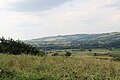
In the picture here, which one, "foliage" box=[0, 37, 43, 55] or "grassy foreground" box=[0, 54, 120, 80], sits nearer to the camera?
"grassy foreground" box=[0, 54, 120, 80]

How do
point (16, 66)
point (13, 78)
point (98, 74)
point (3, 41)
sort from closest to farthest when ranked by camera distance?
point (13, 78) < point (98, 74) < point (16, 66) < point (3, 41)

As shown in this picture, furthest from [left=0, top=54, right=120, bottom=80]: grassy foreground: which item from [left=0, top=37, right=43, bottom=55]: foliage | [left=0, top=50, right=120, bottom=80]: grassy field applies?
[left=0, top=37, right=43, bottom=55]: foliage

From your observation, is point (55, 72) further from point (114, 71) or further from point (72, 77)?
point (114, 71)

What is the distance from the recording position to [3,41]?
92.1ft

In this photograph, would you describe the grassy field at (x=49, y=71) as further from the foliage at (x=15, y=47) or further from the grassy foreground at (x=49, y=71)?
the foliage at (x=15, y=47)

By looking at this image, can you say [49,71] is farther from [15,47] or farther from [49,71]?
[15,47]

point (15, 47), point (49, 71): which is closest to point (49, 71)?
point (49, 71)

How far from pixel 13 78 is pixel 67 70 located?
95.1 inches

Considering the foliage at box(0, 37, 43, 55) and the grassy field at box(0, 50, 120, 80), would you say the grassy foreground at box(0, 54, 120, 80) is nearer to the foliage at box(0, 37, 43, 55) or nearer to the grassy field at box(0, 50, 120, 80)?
the grassy field at box(0, 50, 120, 80)

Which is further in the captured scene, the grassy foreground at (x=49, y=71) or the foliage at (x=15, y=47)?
the foliage at (x=15, y=47)

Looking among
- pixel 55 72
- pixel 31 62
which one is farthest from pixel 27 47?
pixel 55 72

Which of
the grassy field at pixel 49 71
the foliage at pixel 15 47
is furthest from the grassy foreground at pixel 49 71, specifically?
the foliage at pixel 15 47

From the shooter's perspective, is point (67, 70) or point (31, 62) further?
point (31, 62)

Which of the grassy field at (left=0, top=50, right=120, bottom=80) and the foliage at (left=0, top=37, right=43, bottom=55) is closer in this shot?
the grassy field at (left=0, top=50, right=120, bottom=80)
